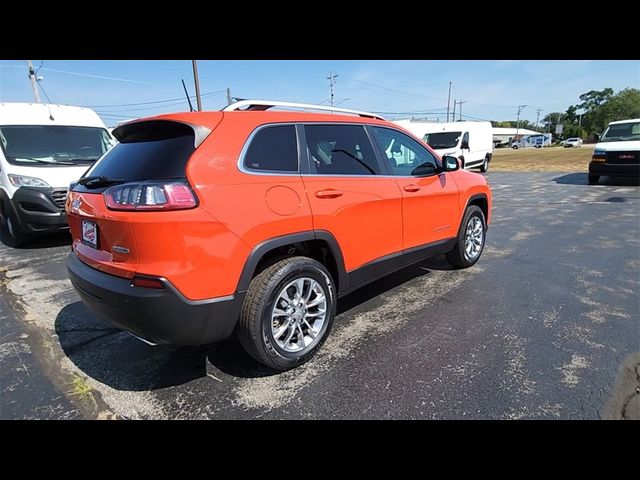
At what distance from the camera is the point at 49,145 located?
646cm

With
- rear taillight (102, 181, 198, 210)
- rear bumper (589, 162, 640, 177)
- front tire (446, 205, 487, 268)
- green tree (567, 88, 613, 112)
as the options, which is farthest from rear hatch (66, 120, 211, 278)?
green tree (567, 88, 613, 112)

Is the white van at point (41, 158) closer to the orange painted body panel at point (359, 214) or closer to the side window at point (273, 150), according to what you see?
the side window at point (273, 150)

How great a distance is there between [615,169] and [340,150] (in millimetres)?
12512

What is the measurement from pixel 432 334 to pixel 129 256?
2368 mm

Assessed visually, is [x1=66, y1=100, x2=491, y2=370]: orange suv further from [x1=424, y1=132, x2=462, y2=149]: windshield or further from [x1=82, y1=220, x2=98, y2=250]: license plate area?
[x1=424, y1=132, x2=462, y2=149]: windshield

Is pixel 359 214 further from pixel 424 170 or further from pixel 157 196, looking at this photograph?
pixel 157 196

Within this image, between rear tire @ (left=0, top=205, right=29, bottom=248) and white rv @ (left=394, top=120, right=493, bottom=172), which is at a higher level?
white rv @ (left=394, top=120, right=493, bottom=172)

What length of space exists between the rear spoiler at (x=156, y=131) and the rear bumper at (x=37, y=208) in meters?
3.85

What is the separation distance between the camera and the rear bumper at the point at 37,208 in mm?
5648

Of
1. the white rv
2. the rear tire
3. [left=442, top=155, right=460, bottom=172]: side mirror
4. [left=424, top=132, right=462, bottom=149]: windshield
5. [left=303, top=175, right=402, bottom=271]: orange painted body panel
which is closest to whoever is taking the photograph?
[left=303, top=175, right=402, bottom=271]: orange painted body panel

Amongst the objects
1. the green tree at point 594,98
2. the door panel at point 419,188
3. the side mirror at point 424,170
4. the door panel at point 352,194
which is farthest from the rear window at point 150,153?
the green tree at point 594,98

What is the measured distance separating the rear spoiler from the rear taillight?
33 centimetres

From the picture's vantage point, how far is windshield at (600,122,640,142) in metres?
11.9
